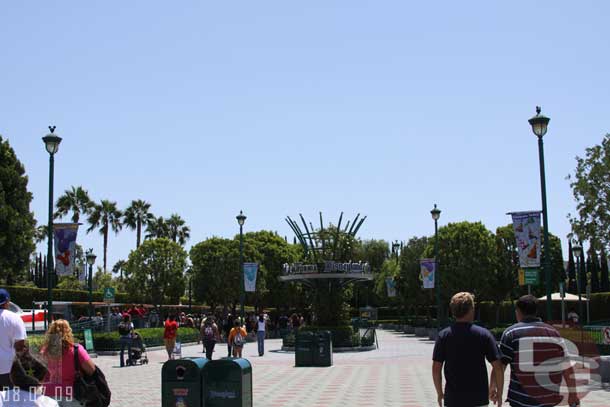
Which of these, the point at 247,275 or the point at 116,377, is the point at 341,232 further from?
the point at 116,377

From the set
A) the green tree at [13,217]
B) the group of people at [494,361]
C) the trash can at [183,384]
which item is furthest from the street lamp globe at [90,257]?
the group of people at [494,361]

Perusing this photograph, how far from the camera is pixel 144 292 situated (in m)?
65.5

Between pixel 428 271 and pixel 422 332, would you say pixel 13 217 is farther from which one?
pixel 422 332

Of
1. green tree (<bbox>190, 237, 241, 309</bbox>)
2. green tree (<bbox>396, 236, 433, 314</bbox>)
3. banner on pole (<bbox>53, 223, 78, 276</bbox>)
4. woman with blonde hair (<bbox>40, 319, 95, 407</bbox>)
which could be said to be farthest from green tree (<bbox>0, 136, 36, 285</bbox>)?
woman with blonde hair (<bbox>40, 319, 95, 407</bbox>)

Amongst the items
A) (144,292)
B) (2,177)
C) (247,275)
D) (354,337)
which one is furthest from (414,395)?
(144,292)

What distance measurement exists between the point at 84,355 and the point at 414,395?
9478 mm

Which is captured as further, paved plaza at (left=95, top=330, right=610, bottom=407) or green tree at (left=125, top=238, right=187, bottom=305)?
green tree at (left=125, top=238, right=187, bottom=305)

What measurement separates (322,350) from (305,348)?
1.82 ft

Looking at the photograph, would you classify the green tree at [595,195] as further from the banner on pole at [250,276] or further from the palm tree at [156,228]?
the palm tree at [156,228]

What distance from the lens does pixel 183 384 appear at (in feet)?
31.1

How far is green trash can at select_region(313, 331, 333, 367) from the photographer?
78.7 ft

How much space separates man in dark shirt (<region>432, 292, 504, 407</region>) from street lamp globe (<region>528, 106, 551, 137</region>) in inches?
438

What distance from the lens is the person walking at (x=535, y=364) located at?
7074 mm

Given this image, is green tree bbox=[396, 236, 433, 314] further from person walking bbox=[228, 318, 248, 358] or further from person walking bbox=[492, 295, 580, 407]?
person walking bbox=[492, 295, 580, 407]
